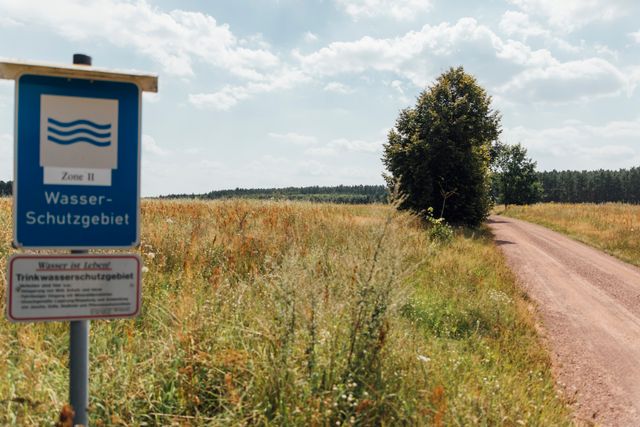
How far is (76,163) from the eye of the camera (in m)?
2.32

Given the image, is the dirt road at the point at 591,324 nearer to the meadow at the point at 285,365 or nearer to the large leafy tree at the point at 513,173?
the meadow at the point at 285,365

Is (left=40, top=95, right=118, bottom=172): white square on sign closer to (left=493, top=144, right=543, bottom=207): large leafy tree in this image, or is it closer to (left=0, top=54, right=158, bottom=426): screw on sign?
(left=0, top=54, right=158, bottom=426): screw on sign

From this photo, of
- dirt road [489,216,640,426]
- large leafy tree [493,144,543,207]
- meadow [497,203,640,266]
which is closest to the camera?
dirt road [489,216,640,426]

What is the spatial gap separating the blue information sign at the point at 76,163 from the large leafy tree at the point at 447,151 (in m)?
18.6

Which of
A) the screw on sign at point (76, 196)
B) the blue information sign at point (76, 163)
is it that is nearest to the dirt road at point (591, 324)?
the screw on sign at point (76, 196)

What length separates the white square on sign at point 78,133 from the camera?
89.4 inches

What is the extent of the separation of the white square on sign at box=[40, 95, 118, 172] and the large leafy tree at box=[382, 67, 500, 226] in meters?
18.6

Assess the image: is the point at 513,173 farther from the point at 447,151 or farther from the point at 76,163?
the point at 76,163

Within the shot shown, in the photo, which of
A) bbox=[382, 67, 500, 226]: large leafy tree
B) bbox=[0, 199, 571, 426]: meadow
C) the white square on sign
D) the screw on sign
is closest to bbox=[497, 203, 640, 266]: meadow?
bbox=[382, 67, 500, 226]: large leafy tree

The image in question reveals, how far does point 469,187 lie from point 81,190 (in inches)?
823

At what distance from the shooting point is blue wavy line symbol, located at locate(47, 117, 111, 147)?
2.28 m

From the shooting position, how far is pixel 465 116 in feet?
68.4

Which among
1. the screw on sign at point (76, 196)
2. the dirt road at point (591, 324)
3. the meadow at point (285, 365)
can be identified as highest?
the screw on sign at point (76, 196)

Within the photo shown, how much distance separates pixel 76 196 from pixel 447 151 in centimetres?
1996
